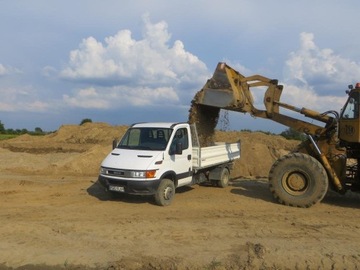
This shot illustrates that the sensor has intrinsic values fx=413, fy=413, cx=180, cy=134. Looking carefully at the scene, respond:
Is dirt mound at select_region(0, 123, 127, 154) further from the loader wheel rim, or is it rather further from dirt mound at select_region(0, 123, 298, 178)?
the loader wheel rim

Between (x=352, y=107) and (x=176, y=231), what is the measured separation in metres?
5.63

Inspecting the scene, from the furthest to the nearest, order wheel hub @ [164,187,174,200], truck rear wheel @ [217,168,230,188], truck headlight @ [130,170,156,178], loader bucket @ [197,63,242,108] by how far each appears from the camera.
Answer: truck rear wheel @ [217,168,230,188] < loader bucket @ [197,63,242,108] < wheel hub @ [164,187,174,200] < truck headlight @ [130,170,156,178]

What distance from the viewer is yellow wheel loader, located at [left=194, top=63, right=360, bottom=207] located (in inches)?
420

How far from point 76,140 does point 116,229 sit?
30.0m

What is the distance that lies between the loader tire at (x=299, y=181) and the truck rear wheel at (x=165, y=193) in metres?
2.74

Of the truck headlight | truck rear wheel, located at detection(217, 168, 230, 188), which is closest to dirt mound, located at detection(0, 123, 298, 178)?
truck rear wheel, located at detection(217, 168, 230, 188)

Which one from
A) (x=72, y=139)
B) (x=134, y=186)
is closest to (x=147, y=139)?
(x=134, y=186)

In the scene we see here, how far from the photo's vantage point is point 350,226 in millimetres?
9047

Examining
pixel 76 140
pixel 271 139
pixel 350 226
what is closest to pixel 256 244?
pixel 350 226

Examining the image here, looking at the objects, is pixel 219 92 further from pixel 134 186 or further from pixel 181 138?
pixel 134 186

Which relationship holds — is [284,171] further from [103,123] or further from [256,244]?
[103,123]

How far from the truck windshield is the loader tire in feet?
10.1

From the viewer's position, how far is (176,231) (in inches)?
332

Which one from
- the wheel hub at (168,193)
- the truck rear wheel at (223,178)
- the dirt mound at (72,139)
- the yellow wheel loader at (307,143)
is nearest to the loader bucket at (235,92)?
the yellow wheel loader at (307,143)
